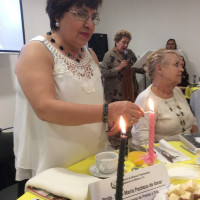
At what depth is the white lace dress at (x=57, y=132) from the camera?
1040mm

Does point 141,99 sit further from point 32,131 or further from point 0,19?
point 0,19

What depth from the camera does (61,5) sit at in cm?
102

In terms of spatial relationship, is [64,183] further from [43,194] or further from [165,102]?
[165,102]

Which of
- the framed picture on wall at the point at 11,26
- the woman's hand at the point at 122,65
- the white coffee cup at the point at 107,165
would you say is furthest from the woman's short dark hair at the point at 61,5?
the woman's hand at the point at 122,65

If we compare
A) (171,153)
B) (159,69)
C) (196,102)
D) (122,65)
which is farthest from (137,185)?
(122,65)

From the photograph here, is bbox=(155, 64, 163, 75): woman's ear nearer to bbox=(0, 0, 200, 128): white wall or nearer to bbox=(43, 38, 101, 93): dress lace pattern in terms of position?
bbox=(43, 38, 101, 93): dress lace pattern

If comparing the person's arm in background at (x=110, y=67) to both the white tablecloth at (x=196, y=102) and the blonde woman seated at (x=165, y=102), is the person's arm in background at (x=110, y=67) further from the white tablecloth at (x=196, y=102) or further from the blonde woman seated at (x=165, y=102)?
the blonde woman seated at (x=165, y=102)

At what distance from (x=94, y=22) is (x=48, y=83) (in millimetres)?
405

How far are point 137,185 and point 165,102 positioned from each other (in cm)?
132

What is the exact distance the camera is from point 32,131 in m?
1.08

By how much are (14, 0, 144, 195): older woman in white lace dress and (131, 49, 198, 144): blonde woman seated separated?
0.70 meters

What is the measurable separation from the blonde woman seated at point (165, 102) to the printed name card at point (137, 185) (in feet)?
3.06

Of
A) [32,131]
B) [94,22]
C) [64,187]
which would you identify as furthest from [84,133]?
[94,22]

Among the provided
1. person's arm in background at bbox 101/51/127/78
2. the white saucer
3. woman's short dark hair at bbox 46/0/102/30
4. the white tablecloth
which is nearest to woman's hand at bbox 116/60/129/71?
person's arm in background at bbox 101/51/127/78
